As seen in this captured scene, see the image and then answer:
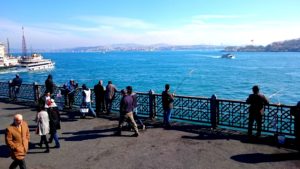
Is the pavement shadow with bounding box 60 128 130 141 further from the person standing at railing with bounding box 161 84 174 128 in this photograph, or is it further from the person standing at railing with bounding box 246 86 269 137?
the person standing at railing with bounding box 246 86 269 137

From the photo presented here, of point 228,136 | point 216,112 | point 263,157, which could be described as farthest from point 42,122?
point 263,157

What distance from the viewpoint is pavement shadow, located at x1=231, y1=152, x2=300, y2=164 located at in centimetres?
864

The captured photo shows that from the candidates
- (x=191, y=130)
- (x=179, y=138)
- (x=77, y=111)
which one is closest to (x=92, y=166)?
(x=179, y=138)

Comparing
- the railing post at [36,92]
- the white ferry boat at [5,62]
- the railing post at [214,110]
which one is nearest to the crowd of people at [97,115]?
the railing post at [214,110]

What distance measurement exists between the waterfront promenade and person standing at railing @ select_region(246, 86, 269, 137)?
62 centimetres

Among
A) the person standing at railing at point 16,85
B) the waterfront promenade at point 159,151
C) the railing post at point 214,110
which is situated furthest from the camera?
the person standing at railing at point 16,85

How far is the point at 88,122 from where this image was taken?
13773mm

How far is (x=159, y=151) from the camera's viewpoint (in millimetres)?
9688

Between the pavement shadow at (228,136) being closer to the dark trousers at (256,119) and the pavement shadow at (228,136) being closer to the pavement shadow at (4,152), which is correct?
the dark trousers at (256,119)

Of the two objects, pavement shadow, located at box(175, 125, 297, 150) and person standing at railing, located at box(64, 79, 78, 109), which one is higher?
person standing at railing, located at box(64, 79, 78, 109)

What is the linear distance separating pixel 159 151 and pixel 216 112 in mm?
3410

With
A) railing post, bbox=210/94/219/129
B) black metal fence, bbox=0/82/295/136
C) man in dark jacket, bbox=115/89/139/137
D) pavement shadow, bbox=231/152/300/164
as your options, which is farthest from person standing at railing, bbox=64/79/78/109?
pavement shadow, bbox=231/152/300/164

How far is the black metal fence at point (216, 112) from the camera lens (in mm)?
10602

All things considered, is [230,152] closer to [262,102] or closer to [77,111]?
[262,102]
